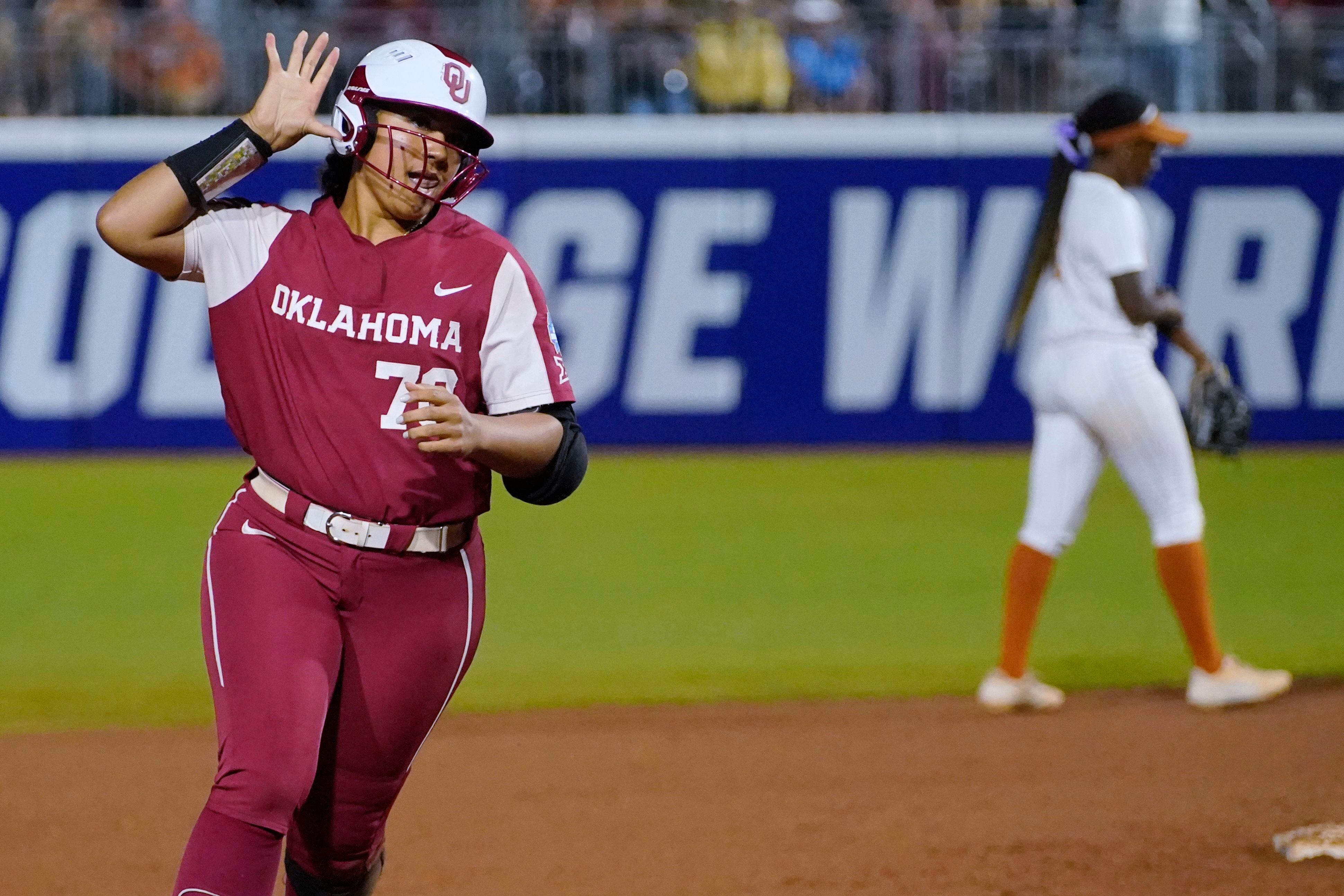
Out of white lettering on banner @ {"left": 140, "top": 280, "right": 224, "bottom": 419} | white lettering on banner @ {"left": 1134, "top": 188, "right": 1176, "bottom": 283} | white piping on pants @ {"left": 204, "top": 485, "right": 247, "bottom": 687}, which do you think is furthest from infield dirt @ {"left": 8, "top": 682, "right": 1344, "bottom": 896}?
white lettering on banner @ {"left": 1134, "top": 188, "right": 1176, "bottom": 283}

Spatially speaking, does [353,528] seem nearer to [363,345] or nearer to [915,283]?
[363,345]

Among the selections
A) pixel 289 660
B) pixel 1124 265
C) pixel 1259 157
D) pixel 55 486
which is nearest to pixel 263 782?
pixel 289 660

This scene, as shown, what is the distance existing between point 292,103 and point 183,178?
29 centimetres

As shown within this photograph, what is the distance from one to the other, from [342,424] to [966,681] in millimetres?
4451

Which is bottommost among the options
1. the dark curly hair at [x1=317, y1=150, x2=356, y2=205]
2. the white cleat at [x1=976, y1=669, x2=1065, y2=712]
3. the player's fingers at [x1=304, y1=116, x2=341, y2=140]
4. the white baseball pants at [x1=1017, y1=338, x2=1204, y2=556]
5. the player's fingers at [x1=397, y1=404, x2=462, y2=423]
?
the white cleat at [x1=976, y1=669, x2=1065, y2=712]

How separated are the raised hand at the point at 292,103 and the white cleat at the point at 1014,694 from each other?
3.92 meters

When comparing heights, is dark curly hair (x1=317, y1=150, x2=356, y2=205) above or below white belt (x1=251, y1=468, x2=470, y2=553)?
above

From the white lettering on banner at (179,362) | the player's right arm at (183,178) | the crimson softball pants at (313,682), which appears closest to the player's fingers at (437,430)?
the crimson softball pants at (313,682)

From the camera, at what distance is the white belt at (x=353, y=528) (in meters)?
3.40

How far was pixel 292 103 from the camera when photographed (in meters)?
3.53

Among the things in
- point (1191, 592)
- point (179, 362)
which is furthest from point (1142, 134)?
point (179, 362)

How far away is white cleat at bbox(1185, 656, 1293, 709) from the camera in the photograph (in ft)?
21.3

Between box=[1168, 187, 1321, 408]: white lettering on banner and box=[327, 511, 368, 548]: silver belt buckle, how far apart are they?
11.0 m

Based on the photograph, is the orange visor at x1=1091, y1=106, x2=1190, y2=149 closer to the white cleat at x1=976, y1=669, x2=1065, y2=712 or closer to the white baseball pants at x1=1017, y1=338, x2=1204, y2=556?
the white baseball pants at x1=1017, y1=338, x2=1204, y2=556
